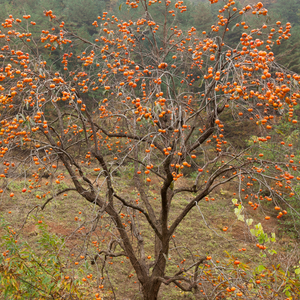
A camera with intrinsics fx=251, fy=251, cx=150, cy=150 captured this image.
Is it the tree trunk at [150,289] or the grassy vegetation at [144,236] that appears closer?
the tree trunk at [150,289]

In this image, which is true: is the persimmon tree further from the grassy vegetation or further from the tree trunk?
the grassy vegetation

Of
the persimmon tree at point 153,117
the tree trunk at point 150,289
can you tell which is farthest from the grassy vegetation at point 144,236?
the persimmon tree at point 153,117

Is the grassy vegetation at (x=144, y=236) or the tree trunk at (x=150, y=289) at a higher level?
the grassy vegetation at (x=144, y=236)

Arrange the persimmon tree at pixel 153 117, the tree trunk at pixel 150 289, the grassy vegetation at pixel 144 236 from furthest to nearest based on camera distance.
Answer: the grassy vegetation at pixel 144 236 < the tree trunk at pixel 150 289 < the persimmon tree at pixel 153 117

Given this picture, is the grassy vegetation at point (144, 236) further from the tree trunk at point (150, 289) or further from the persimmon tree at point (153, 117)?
the persimmon tree at point (153, 117)

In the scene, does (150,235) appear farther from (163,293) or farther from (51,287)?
(51,287)

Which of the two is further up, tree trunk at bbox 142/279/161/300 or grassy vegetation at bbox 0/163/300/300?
grassy vegetation at bbox 0/163/300/300

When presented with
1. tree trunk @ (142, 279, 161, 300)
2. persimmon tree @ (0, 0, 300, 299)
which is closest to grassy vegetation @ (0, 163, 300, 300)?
tree trunk @ (142, 279, 161, 300)

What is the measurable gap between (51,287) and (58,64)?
12828mm

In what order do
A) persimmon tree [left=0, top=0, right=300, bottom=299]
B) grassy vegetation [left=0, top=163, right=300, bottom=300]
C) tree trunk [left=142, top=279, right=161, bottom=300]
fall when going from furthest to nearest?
grassy vegetation [left=0, top=163, right=300, bottom=300]
tree trunk [left=142, top=279, right=161, bottom=300]
persimmon tree [left=0, top=0, right=300, bottom=299]

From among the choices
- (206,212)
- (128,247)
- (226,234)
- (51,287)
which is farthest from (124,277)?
(206,212)

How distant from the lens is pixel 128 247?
3.28 meters

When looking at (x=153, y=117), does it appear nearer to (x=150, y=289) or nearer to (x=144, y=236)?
(x=150, y=289)

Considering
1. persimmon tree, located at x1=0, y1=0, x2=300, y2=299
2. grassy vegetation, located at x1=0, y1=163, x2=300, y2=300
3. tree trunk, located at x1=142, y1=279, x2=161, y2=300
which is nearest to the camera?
persimmon tree, located at x1=0, y1=0, x2=300, y2=299
